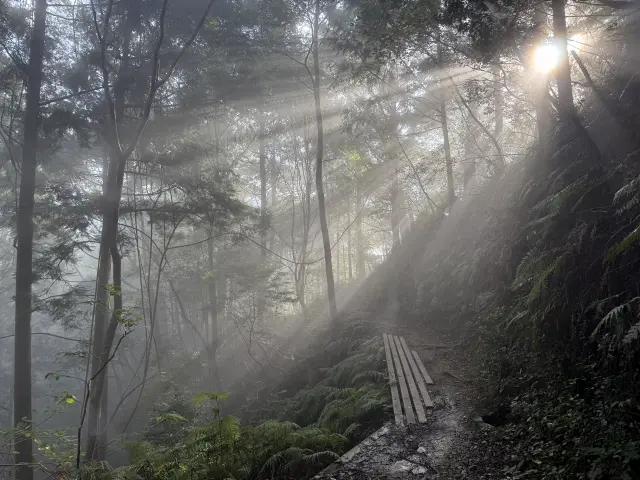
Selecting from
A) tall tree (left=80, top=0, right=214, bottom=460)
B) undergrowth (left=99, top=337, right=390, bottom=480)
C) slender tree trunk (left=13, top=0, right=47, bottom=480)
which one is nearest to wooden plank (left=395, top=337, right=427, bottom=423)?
undergrowth (left=99, top=337, right=390, bottom=480)

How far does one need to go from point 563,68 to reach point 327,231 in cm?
879

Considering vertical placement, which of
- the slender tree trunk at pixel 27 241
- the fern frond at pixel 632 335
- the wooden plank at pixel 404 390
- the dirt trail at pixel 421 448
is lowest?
the dirt trail at pixel 421 448

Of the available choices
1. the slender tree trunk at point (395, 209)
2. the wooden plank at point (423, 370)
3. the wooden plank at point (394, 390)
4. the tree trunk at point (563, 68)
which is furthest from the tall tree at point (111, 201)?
the slender tree trunk at point (395, 209)

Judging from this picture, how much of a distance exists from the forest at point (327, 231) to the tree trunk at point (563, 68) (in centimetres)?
7

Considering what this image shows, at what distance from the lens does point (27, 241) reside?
10820mm

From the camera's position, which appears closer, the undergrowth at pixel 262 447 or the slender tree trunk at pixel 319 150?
the undergrowth at pixel 262 447

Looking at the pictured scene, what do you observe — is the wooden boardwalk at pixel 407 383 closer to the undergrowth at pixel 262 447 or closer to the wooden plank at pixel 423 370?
the wooden plank at pixel 423 370

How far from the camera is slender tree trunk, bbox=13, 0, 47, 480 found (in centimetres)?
1036

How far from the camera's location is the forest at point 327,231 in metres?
5.21

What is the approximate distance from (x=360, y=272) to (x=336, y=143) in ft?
39.5

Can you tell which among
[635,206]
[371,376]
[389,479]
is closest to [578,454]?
[389,479]

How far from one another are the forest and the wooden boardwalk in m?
0.21

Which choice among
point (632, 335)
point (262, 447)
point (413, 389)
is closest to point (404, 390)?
point (413, 389)

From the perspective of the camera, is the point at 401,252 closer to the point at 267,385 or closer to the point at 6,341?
the point at 267,385
